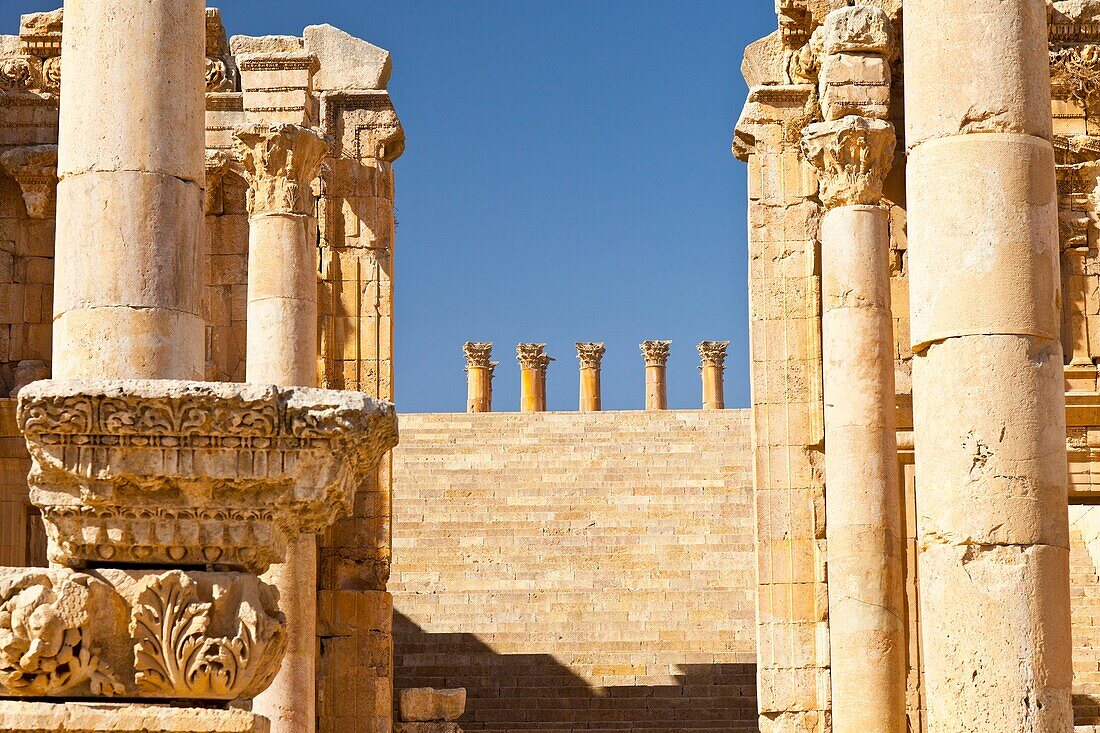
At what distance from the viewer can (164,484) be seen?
23.1 ft

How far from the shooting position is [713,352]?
4922 cm

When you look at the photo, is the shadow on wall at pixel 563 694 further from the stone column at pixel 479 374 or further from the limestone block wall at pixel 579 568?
the stone column at pixel 479 374

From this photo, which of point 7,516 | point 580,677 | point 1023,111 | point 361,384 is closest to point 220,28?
point 361,384

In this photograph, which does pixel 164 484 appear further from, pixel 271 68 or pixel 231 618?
pixel 271 68

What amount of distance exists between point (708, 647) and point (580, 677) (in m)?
2.32

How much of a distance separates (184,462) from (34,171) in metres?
13.7

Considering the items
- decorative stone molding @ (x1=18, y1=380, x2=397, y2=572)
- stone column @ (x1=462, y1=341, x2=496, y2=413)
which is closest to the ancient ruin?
decorative stone molding @ (x1=18, y1=380, x2=397, y2=572)

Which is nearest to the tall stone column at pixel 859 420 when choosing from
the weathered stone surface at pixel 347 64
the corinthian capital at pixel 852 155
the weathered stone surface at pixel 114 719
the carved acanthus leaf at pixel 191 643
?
the corinthian capital at pixel 852 155

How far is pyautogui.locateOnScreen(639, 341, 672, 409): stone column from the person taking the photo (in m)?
49.2

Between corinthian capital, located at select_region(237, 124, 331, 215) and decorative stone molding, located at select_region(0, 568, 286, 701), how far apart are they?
9969 millimetres

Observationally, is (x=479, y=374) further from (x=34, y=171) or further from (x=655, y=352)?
(x=34, y=171)

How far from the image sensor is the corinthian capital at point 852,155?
51.1 feet

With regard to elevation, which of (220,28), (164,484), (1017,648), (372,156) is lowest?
(1017,648)

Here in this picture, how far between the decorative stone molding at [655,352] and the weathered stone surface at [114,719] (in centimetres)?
4258
